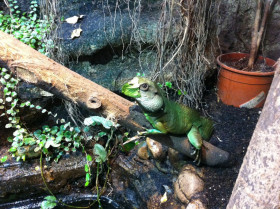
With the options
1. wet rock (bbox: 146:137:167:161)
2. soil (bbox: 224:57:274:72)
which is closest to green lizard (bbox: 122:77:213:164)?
wet rock (bbox: 146:137:167:161)

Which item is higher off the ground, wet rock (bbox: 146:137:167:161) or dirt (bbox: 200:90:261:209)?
dirt (bbox: 200:90:261:209)

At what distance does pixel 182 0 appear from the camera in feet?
8.15

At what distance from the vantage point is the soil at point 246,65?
3.01 m

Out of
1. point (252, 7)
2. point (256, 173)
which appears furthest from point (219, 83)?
point (256, 173)

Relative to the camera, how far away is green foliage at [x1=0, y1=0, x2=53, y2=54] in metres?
3.01

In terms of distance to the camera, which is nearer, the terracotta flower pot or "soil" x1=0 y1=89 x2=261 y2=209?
"soil" x1=0 y1=89 x2=261 y2=209

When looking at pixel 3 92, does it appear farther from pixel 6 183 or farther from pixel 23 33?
pixel 6 183

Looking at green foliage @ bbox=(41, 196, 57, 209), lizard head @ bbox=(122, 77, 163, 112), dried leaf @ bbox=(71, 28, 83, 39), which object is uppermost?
lizard head @ bbox=(122, 77, 163, 112)

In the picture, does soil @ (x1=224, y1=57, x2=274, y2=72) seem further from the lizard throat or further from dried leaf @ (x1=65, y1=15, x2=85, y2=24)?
dried leaf @ (x1=65, y1=15, x2=85, y2=24)

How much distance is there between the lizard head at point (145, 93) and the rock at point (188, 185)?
32.0 inches

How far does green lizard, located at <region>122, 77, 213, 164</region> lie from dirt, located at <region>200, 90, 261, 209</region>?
25 centimetres

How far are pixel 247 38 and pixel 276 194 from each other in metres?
2.75

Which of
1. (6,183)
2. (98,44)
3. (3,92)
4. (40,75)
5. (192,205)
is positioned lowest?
(6,183)

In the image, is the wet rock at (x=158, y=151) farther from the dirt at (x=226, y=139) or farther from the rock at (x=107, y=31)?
the rock at (x=107, y=31)
